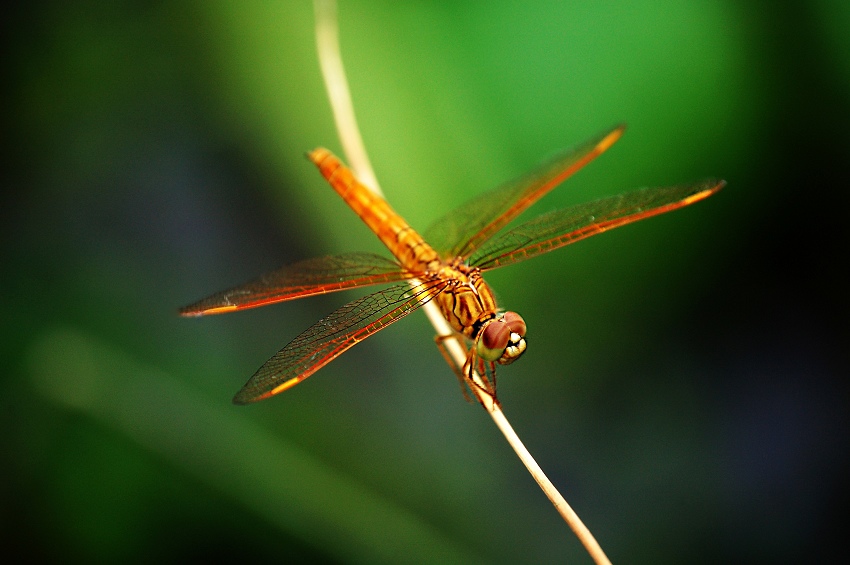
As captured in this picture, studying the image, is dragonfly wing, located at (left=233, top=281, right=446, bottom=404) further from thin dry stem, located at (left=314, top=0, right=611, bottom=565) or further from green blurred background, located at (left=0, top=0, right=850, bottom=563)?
green blurred background, located at (left=0, top=0, right=850, bottom=563)

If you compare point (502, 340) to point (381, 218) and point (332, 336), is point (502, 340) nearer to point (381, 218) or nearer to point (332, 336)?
point (332, 336)

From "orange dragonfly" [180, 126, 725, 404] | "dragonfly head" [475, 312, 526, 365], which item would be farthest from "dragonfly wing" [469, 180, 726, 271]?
"dragonfly head" [475, 312, 526, 365]

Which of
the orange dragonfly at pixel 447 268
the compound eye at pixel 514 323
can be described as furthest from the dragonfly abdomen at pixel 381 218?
the compound eye at pixel 514 323

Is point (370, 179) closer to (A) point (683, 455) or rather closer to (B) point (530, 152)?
(B) point (530, 152)

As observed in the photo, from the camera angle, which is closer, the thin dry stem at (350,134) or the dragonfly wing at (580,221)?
the thin dry stem at (350,134)

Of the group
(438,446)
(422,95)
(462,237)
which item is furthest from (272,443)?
(422,95)

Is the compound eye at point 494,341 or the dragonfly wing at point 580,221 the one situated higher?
the dragonfly wing at point 580,221

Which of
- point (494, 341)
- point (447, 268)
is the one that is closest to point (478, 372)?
point (494, 341)

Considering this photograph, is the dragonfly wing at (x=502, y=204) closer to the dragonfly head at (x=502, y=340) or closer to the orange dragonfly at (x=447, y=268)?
the orange dragonfly at (x=447, y=268)

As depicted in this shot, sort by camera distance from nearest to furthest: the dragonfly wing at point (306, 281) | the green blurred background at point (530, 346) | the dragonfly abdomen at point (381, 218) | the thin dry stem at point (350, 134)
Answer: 1. the thin dry stem at point (350, 134)
2. the dragonfly wing at point (306, 281)
3. the dragonfly abdomen at point (381, 218)
4. the green blurred background at point (530, 346)
